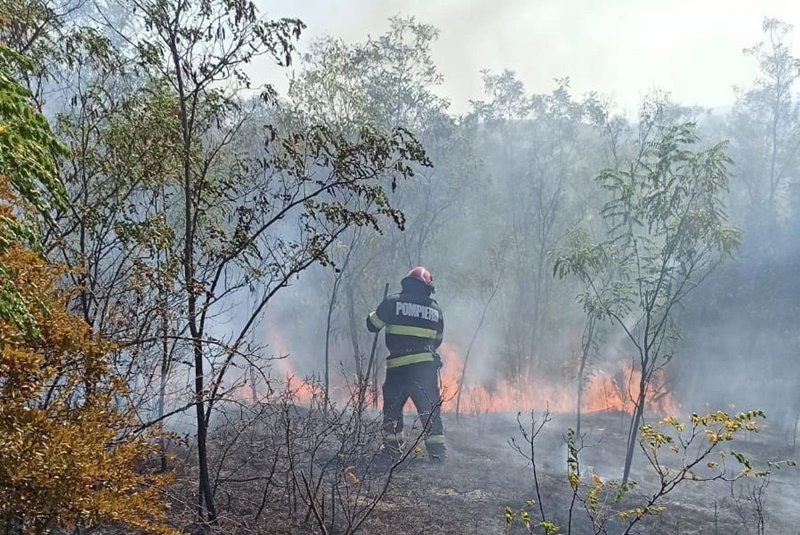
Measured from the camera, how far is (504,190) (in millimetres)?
24391

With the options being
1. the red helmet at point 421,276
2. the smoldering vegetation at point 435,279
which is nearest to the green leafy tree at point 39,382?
the smoldering vegetation at point 435,279

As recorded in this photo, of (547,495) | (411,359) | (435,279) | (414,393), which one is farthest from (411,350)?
(435,279)

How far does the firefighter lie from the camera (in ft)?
29.2

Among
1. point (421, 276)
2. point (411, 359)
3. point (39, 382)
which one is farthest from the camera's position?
point (421, 276)

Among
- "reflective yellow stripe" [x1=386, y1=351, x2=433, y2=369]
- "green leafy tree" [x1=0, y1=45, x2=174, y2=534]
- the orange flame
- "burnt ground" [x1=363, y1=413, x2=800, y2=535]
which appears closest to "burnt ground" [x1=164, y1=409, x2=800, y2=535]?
"burnt ground" [x1=363, y1=413, x2=800, y2=535]

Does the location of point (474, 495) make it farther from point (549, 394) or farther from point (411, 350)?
point (549, 394)

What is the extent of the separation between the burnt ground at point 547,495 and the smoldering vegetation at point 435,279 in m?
0.05

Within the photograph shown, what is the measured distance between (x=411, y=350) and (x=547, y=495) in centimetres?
276

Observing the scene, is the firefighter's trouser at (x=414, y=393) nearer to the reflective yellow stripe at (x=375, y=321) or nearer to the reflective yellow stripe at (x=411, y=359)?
the reflective yellow stripe at (x=411, y=359)

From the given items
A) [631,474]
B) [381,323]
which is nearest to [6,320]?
[381,323]

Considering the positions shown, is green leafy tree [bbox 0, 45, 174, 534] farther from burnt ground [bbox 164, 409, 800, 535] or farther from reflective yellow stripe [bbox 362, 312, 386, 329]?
reflective yellow stripe [bbox 362, 312, 386, 329]

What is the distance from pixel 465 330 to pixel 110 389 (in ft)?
69.7

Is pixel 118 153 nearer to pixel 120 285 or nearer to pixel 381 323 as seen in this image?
pixel 120 285

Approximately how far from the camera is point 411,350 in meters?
9.01
